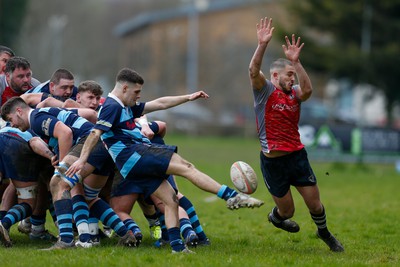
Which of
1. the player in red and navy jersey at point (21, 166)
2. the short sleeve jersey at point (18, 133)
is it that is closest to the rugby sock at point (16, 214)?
the player in red and navy jersey at point (21, 166)

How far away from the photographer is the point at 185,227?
9.63m

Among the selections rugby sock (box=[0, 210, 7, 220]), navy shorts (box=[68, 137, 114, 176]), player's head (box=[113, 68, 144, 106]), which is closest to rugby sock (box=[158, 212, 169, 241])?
navy shorts (box=[68, 137, 114, 176])

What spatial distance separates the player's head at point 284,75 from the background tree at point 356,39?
30.2m

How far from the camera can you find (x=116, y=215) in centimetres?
973

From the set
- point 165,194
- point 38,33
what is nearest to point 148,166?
point 165,194

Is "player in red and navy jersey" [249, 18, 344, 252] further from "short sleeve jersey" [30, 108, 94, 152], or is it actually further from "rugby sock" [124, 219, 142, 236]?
"short sleeve jersey" [30, 108, 94, 152]

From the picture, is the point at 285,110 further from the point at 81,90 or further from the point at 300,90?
the point at 81,90

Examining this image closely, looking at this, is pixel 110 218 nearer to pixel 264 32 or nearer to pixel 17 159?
pixel 17 159

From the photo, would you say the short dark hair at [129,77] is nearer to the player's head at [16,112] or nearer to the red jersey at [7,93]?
the player's head at [16,112]

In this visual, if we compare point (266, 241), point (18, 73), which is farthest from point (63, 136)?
point (266, 241)

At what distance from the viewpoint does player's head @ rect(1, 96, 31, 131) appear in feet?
31.8

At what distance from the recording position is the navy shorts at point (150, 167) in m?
8.91

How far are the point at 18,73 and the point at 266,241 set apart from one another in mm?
4102

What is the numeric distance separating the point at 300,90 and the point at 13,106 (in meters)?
3.57
